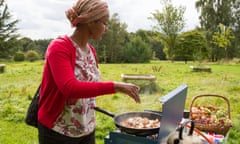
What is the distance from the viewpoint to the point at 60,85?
3.88 ft

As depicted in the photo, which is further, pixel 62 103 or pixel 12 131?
pixel 12 131

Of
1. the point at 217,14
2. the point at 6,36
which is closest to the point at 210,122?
the point at 6,36

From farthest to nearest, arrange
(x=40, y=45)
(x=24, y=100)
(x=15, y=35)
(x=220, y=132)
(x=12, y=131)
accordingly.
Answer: (x=40, y=45), (x=15, y=35), (x=24, y=100), (x=12, y=131), (x=220, y=132)

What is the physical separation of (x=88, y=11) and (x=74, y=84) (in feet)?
1.09

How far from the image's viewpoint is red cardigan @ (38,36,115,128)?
117 cm

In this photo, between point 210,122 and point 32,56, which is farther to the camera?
point 32,56

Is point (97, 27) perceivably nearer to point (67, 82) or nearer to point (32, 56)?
point (67, 82)

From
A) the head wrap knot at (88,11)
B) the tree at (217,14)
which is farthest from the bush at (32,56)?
the head wrap knot at (88,11)

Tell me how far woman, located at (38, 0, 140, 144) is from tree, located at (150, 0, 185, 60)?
20.3m

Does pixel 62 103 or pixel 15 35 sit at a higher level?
pixel 15 35

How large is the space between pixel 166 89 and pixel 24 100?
10.7 ft

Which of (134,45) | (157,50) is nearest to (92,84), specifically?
(134,45)

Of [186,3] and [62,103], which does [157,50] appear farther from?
[62,103]

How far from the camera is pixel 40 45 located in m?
20.5
